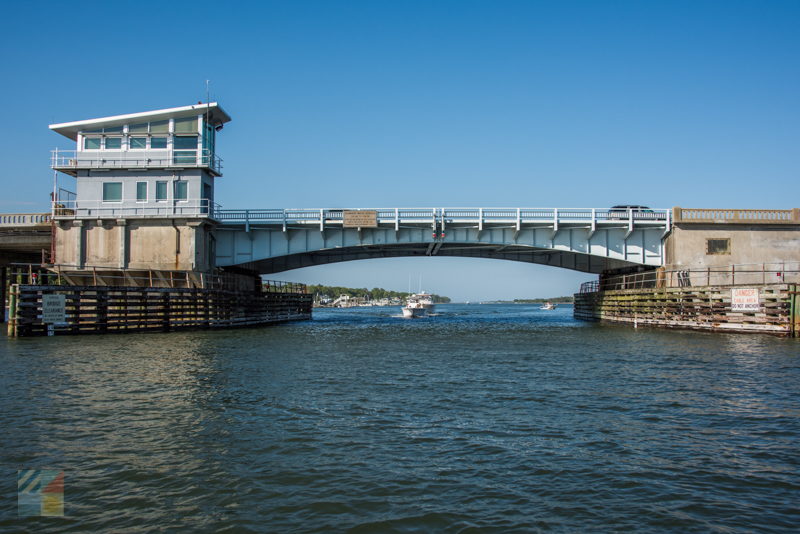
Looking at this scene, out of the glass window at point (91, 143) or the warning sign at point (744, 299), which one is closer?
the warning sign at point (744, 299)

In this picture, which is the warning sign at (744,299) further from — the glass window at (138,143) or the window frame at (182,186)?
the glass window at (138,143)

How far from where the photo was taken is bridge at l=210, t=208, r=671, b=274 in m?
48.8

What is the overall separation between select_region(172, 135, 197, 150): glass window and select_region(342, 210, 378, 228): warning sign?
42.3 ft

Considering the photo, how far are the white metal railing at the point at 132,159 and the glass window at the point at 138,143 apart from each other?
464mm

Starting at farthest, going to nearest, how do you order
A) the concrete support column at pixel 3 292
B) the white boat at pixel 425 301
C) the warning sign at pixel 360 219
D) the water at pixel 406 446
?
1. the white boat at pixel 425 301
2. the concrete support column at pixel 3 292
3. the warning sign at pixel 360 219
4. the water at pixel 406 446

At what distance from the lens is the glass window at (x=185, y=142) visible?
47.2 meters

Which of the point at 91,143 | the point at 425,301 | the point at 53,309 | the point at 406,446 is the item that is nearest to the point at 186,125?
the point at 91,143

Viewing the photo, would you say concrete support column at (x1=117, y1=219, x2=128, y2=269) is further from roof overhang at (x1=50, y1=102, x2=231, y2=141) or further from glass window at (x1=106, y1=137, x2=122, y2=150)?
roof overhang at (x1=50, y1=102, x2=231, y2=141)

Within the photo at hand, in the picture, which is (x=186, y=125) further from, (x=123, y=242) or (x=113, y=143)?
(x=123, y=242)

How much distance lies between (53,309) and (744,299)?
41359 millimetres

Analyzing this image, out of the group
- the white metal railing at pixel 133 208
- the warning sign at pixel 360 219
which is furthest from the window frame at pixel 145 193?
the warning sign at pixel 360 219

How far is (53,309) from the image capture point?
34.8 metres

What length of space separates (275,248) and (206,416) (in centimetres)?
3753

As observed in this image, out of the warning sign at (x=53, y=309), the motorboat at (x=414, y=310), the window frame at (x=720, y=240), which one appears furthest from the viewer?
the motorboat at (x=414, y=310)
